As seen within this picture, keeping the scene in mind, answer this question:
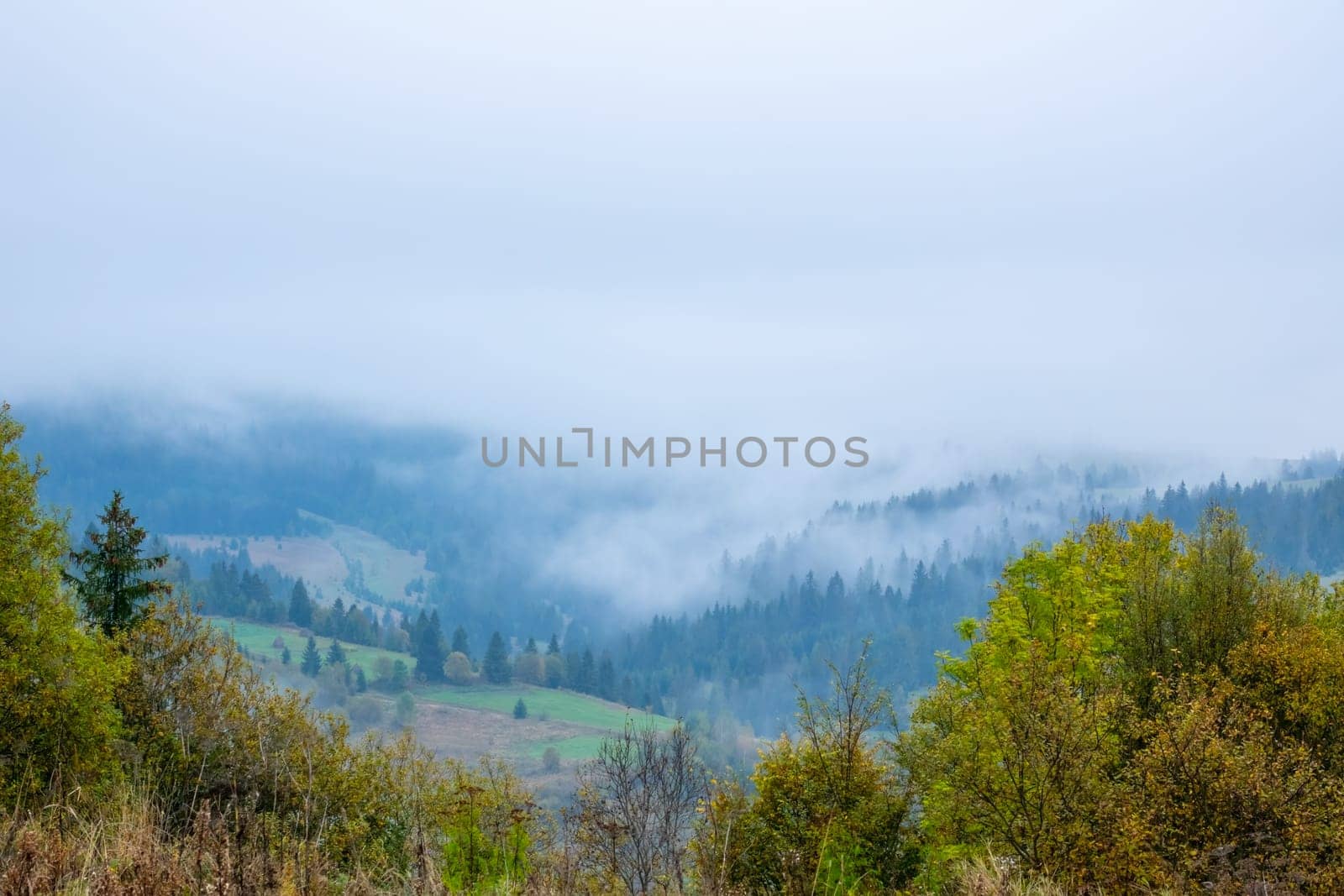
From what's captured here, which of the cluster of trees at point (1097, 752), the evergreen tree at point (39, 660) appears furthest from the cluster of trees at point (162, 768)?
the cluster of trees at point (1097, 752)

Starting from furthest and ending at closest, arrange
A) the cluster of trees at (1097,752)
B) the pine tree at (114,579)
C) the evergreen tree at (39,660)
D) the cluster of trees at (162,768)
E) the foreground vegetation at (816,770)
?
the pine tree at (114,579) → the evergreen tree at (39,660) → the cluster of trees at (1097,752) → the foreground vegetation at (816,770) → the cluster of trees at (162,768)

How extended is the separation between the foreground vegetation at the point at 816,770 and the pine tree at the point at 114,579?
0.13m

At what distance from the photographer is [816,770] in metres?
33.0

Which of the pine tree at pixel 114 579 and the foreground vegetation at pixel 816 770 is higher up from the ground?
the pine tree at pixel 114 579

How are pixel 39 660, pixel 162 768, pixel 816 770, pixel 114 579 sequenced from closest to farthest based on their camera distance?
pixel 39 660 → pixel 162 768 → pixel 816 770 → pixel 114 579

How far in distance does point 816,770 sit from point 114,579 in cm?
3592

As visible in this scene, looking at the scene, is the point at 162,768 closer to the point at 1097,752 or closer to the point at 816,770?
the point at 816,770

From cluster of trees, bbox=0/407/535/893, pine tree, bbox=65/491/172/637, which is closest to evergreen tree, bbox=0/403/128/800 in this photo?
cluster of trees, bbox=0/407/535/893

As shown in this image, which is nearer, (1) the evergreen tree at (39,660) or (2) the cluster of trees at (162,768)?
(2) the cluster of trees at (162,768)

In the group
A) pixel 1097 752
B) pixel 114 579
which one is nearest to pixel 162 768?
pixel 114 579

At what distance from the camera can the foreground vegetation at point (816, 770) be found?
8.50 metres

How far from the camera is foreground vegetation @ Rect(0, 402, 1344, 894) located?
8500mm

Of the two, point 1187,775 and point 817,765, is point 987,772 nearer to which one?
point 1187,775

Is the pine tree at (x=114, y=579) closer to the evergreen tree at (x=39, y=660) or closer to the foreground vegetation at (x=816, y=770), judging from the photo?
the foreground vegetation at (x=816, y=770)
